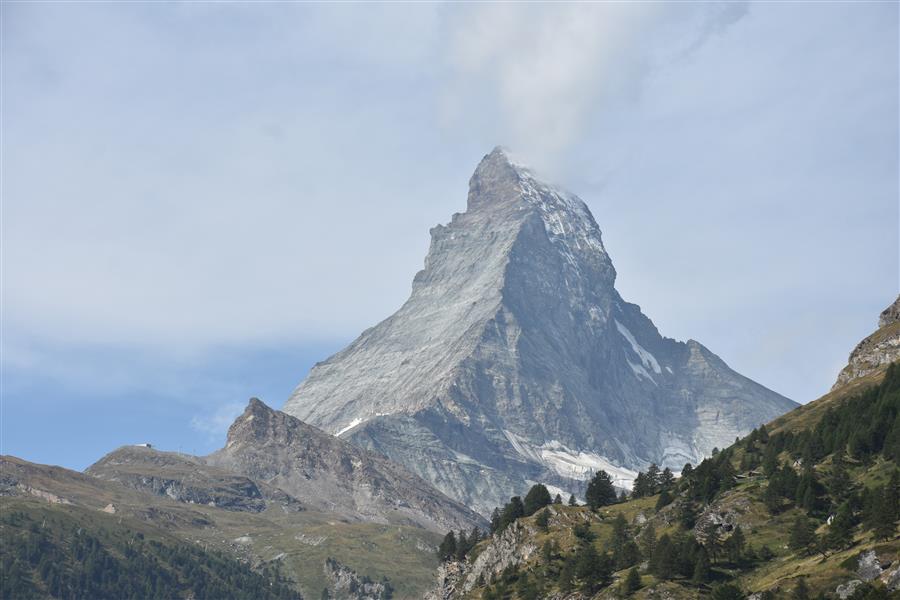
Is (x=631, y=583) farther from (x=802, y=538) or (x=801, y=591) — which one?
(x=801, y=591)

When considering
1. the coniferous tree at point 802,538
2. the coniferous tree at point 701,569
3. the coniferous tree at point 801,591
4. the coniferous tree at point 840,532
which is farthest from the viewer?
the coniferous tree at point 802,538

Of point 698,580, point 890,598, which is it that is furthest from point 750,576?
point 890,598

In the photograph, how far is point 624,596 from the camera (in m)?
193

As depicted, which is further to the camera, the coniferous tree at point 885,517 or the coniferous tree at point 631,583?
the coniferous tree at point 631,583

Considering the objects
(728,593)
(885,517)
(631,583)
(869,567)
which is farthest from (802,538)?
(869,567)

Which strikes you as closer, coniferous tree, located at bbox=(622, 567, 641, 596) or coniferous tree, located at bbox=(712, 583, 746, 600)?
coniferous tree, located at bbox=(712, 583, 746, 600)

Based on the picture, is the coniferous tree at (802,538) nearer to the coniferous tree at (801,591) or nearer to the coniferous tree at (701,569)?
the coniferous tree at (701,569)

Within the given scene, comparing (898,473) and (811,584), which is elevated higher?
(898,473)

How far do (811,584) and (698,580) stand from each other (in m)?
27.8

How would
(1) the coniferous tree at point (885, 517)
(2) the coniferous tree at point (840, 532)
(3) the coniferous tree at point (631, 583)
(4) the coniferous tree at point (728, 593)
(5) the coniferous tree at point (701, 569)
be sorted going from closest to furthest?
(1) the coniferous tree at point (885, 517)
(4) the coniferous tree at point (728, 593)
(2) the coniferous tree at point (840, 532)
(5) the coniferous tree at point (701, 569)
(3) the coniferous tree at point (631, 583)

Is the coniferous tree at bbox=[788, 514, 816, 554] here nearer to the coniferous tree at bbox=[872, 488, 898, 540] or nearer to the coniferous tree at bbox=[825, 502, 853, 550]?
the coniferous tree at bbox=[825, 502, 853, 550]

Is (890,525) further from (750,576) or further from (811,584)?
(750,576)

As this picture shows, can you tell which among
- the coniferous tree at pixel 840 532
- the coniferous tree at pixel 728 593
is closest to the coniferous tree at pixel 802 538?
the coniferous tree at pixel 840 532

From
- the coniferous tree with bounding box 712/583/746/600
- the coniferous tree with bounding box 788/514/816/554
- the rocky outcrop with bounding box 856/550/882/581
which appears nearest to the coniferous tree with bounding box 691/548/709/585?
the coniferous tree with bounding box 712/583/746/600
